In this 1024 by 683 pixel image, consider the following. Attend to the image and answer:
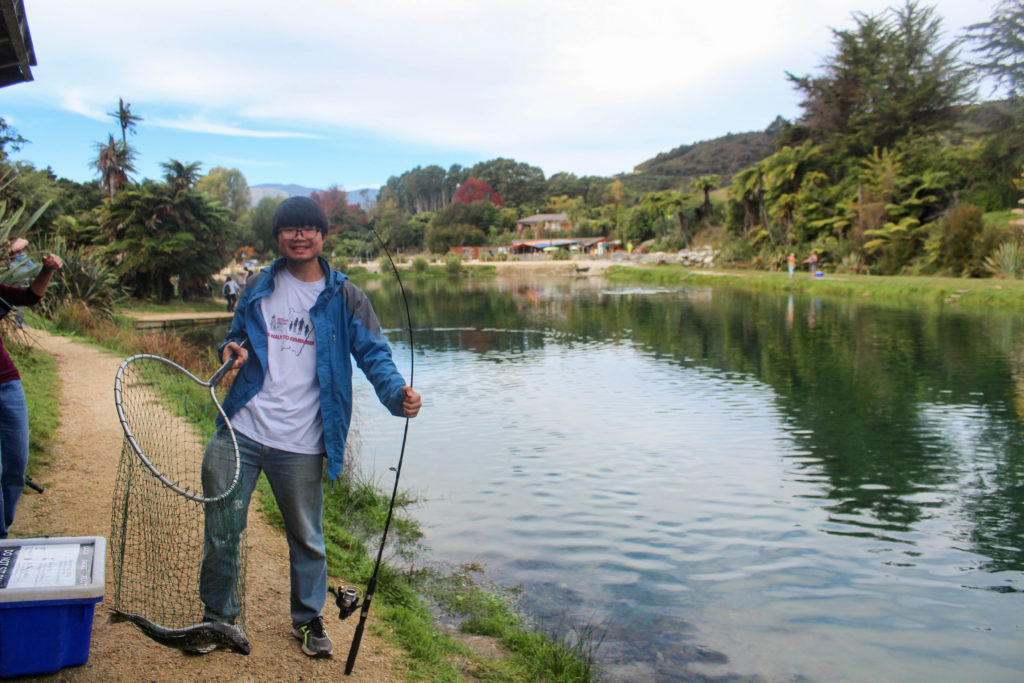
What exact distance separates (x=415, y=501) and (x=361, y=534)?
125cm

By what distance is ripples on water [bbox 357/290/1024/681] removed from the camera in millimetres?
5180

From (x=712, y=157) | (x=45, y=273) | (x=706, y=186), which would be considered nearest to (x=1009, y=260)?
(x=45, y=273)

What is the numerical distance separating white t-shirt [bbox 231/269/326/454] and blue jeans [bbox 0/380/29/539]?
57.1 inches

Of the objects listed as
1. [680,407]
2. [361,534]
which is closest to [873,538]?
[361,534]

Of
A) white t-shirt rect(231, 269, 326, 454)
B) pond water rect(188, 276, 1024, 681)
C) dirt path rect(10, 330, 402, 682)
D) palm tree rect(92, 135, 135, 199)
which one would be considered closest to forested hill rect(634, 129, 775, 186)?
palm tree rect(92, 135, 135, 199)

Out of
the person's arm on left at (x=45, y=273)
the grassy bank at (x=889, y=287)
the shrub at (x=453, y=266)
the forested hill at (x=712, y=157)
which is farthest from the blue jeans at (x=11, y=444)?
the forested hill at (x=712, y=157)

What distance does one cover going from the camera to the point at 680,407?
12.4 meters

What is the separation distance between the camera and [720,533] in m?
7.14

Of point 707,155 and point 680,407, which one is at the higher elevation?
point 707,155

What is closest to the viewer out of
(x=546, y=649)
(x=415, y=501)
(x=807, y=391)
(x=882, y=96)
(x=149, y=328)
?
(x=546, y=649)

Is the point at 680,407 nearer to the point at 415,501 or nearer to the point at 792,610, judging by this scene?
the point at 415,501

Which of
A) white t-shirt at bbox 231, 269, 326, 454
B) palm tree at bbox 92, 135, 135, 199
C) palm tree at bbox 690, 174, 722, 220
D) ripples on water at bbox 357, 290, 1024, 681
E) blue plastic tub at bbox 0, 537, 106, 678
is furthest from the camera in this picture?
palm tree at bbox 690, 174, 722, 220

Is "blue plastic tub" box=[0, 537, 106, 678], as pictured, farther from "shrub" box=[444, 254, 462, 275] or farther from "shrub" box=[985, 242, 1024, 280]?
"shrub" box=[444, 254, 462, 275]

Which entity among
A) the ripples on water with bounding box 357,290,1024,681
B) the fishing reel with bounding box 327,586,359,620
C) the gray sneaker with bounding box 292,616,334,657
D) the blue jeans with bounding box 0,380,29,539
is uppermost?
the blue jeans with bounding box 0,380,29,539
